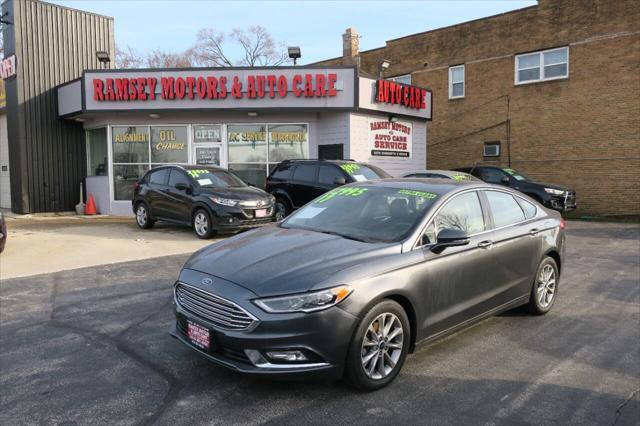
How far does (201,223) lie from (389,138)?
8.29 meters

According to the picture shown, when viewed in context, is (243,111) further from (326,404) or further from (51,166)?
(326,404)

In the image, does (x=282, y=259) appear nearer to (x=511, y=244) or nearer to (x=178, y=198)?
(x=511, y=244)

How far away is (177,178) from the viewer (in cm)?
1171

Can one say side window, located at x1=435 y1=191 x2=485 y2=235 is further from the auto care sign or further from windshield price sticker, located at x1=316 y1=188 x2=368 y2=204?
the auto care sign

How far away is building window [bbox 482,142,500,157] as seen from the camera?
72.6 feet

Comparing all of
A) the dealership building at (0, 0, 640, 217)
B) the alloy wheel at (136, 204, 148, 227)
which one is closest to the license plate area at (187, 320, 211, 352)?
the alloy wheel at (136, 204, 148, 227)

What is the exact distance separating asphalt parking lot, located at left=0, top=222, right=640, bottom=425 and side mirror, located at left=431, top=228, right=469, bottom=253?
37.7 inches

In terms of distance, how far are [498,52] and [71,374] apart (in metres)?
21.5

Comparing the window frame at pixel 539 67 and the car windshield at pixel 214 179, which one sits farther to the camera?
the window frame at pixel 539 67

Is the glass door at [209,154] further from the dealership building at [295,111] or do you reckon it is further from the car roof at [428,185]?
the car roof at [428,185]

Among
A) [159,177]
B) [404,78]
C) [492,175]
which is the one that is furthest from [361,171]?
[404,78]

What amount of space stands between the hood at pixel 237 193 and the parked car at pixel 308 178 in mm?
1550

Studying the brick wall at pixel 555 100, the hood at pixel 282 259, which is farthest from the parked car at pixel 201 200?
the brick wall at pixel 555 100

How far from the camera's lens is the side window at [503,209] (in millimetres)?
5160
